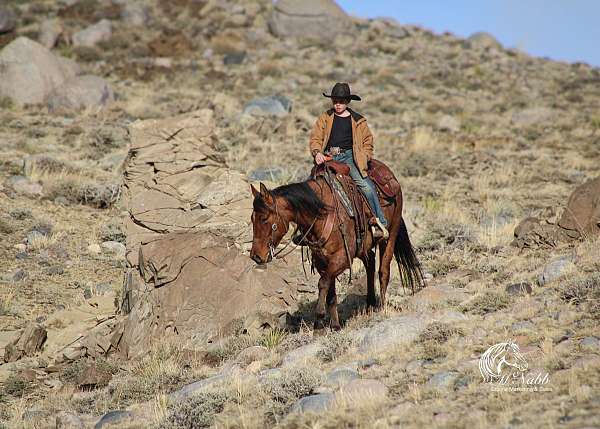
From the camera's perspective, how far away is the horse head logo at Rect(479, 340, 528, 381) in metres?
6.78

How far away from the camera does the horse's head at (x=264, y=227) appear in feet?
26.5

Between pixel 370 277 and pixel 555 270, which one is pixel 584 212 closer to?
pixel 555 270

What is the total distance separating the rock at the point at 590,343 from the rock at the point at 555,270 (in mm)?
2548


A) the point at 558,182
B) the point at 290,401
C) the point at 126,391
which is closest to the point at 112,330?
the point at 126,391

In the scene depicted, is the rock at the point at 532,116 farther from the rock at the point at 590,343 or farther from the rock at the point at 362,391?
the rock at the point at 362,391

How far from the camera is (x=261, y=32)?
3859 cm

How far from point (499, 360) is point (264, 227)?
9.22ft

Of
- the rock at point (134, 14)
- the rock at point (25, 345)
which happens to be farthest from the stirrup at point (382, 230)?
Answer: the rock at point (134, 14)

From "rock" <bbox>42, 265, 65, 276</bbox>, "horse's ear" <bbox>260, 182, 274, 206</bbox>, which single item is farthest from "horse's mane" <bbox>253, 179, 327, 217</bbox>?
"rock" <bbox>42, 265, 65, 276</bbox>

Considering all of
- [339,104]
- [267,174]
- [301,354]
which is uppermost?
[339,104]

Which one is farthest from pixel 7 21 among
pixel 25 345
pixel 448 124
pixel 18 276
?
pixel 25 345

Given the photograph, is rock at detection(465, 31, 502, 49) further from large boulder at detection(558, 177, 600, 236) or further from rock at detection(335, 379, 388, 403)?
rock at detection(335, 379, 388, 403)

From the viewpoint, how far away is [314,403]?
675 cm

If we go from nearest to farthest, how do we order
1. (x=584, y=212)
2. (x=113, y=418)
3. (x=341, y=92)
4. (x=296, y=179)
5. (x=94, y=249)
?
(x=113, y=418)
(x=341, y=92)
(x=584, y=212)
(x=94, y=249)
(x=296, y=179)
